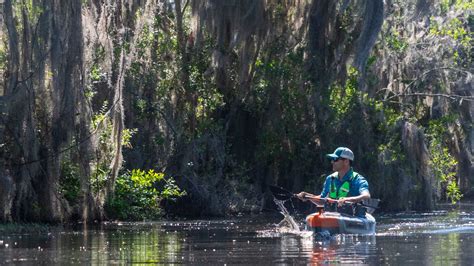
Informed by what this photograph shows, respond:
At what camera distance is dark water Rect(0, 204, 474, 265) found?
49.0 ft

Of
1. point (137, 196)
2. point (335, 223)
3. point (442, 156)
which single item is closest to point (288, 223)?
point (335, 223)

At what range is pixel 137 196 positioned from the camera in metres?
25.0

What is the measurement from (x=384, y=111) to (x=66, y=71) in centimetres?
1209

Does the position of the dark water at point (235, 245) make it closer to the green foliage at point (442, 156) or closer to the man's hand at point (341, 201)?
the man's hand at point (341, 201)

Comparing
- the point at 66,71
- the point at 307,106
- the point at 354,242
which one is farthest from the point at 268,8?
the point at 354,242

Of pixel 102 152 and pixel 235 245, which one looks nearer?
pixel 235 245

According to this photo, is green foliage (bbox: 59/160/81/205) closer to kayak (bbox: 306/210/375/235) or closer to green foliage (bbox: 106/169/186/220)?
green foliage (bbox: 106/169/186/220)

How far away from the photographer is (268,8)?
1145 inches

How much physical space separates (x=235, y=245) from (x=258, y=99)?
12.5 m

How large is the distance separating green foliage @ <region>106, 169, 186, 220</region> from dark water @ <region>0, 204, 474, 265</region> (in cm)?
113

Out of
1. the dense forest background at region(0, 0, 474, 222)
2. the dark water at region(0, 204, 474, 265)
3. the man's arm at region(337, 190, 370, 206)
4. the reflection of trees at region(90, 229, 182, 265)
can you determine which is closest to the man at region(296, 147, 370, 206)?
the man's arm at region(337, 190, 370, 206)

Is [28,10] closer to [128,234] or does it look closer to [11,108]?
[11,108]

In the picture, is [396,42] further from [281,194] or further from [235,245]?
[235,245]

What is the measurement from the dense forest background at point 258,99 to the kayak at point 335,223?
5.47 metres
